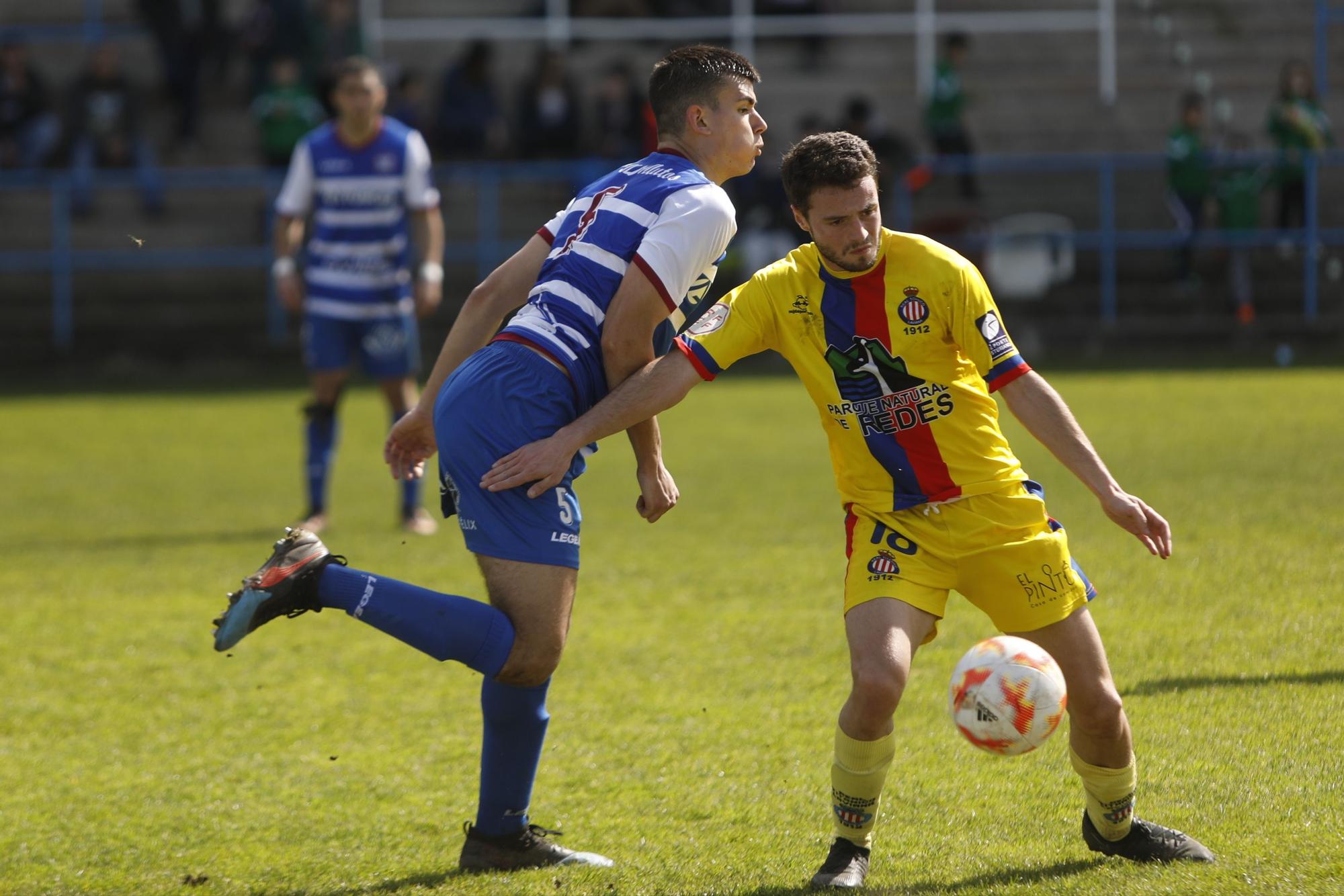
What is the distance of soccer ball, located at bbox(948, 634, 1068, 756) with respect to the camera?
136 inches

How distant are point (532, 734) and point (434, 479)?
7141mm

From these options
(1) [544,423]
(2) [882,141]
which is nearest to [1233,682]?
(1) [544,423]

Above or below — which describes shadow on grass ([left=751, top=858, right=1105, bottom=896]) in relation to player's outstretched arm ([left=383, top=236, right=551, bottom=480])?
below

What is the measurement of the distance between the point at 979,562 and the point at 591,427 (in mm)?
1003

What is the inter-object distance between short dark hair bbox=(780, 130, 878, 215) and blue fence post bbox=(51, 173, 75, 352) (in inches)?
610

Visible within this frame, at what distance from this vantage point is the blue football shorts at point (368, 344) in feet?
28.9

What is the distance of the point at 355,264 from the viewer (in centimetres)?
888

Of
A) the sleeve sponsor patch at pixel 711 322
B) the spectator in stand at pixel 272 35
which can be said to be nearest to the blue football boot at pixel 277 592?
the sleeve sponsor patch at pixel 711 322

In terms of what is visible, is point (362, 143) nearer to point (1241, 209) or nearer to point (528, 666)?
point (528, 666)

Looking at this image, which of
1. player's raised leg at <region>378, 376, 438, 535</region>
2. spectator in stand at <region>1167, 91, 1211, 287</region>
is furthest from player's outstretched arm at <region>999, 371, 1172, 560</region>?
spectator in stand at <region>1167, 91, 1211, 287</region>

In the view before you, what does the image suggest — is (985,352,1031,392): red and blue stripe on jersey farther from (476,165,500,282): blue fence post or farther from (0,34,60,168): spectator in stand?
(0,34,60,168): spectator in stand

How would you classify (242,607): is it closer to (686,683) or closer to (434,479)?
(686,683)

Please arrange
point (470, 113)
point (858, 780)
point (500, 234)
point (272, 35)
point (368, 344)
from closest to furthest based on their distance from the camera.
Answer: point (858, 780)
point (368, 344)
point (470, 113)
point (500, 234)
point (272, 35)

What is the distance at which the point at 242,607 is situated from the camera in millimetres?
3756
